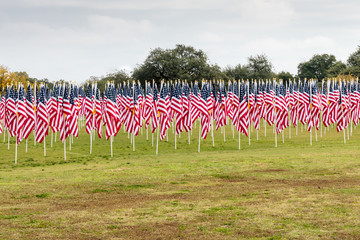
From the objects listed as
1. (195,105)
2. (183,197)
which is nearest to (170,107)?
(195,105)

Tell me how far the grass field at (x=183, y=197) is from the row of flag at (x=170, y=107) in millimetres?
3230

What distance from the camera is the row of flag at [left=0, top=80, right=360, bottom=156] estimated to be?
33.1 meters

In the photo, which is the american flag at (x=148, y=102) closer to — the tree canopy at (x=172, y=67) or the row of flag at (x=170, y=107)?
the row of flag at (x=170, y=107)

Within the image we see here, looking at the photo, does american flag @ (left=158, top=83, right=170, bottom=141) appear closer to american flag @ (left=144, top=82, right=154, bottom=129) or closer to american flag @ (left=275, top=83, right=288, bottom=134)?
american flag @ (left=144, top=82, right=154, bottom=129)

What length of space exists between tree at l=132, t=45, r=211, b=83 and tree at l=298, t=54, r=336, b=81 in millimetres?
52393

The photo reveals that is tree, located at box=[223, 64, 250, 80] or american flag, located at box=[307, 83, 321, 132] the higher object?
tree, located at box=[223, 64, 250, 80]

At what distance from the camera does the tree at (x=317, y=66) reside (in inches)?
5714

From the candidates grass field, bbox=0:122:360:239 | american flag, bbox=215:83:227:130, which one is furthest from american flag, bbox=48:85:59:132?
american flag, bbox=215:83:227:130

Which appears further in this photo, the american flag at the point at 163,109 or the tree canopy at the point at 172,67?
the tree canopy at the point at 172,67

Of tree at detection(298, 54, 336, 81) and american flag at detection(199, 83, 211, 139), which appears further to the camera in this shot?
tree at detection(298, 54, 336, 81)

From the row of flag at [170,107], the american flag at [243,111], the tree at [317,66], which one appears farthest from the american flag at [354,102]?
the tree at [317,66]

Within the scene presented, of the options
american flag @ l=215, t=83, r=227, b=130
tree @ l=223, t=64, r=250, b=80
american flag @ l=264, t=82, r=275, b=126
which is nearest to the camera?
american flag @ l=264, t=82, r=275, b=126

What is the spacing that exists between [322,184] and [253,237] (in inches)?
372

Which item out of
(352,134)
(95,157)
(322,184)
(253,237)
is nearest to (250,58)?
(352,134)
